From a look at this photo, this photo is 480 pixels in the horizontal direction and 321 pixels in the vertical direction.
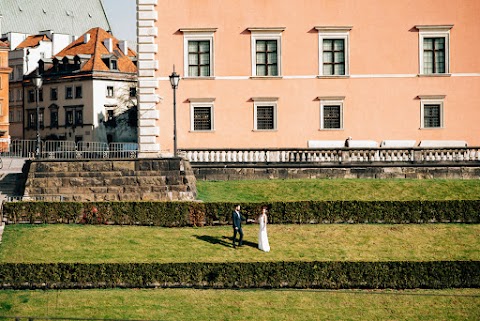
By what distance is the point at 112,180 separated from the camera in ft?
145

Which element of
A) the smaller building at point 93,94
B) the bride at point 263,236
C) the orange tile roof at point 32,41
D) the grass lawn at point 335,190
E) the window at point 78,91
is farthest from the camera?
the orange tile roof at point 32,41

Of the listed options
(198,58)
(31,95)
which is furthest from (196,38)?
(31,95)

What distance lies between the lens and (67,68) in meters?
92.1

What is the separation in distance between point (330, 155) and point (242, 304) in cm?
1857

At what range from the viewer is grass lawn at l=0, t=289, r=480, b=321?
31.7m

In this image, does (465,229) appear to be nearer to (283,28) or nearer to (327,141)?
(327,141)

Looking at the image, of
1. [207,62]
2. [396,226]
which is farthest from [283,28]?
[396,226]

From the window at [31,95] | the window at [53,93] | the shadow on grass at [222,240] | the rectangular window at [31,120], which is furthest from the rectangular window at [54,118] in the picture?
the shadow on grass at [222,240]

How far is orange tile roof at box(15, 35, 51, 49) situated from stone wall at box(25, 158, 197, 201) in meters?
65.9

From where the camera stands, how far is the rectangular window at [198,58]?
5391 centimetres

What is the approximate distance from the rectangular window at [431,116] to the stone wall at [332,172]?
17.5ft

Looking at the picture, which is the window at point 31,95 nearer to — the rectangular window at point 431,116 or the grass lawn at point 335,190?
the rectangular window at point 431,116

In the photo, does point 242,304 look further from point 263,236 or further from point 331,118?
point 331,118

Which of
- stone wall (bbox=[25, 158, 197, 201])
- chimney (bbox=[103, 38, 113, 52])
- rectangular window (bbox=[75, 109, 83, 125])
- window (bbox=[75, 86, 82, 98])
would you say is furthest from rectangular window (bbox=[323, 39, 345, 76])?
chimney (bbox=[103, 38, 113, 52])
